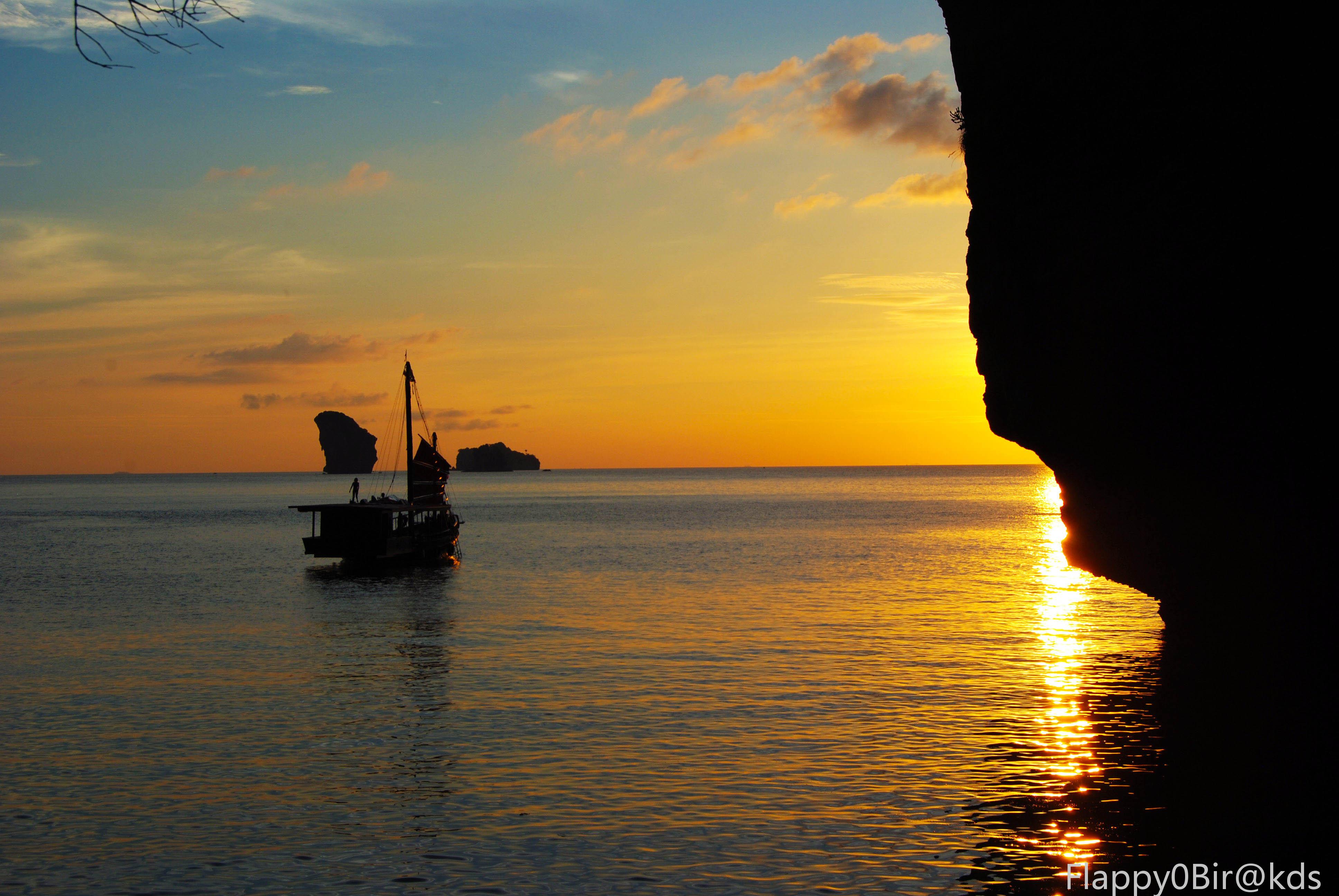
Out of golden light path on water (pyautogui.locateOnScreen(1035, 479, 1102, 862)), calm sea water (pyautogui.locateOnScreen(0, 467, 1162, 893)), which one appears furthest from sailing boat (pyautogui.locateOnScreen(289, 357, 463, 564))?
golden light path on water (pyautogui.locateOnScreen(1035, 479, 1102, 862))

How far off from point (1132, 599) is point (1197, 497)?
26.4 m

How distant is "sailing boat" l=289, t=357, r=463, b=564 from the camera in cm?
5362

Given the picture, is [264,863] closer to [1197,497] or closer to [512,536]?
[1197,497]

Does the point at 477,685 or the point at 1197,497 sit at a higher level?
the point at 1197,497

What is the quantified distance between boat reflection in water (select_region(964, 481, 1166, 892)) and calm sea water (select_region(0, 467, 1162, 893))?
0.07 meters

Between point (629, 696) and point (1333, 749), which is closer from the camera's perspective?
point (1333, 749)

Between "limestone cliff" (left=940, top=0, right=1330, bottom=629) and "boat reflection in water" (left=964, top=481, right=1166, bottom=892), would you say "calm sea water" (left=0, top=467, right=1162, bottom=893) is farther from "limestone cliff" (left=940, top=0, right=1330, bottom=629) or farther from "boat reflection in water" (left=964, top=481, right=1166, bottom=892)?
"limestone cliff" (left=940, top=0, right=1330, bottom=629)

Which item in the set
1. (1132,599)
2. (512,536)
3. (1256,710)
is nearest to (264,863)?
(1256,710)

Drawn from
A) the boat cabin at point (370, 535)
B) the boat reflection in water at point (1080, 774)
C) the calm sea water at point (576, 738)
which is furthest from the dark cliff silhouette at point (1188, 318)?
the boat cabin at point (370, 535)

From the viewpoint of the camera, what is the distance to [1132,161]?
12031 mm

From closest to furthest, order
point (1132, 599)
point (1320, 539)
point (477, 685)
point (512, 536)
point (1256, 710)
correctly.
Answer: point (1320, 539), point (1256, 710), point (477, 685), point (1132, 599), point (512, 536)

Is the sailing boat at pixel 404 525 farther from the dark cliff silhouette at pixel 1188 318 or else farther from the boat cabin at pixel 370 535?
the dark cliff silhouette at pixel 1188 318

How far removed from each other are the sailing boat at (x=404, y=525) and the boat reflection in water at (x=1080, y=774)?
36415 millimetres

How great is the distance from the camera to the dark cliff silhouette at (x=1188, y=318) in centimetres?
1069
